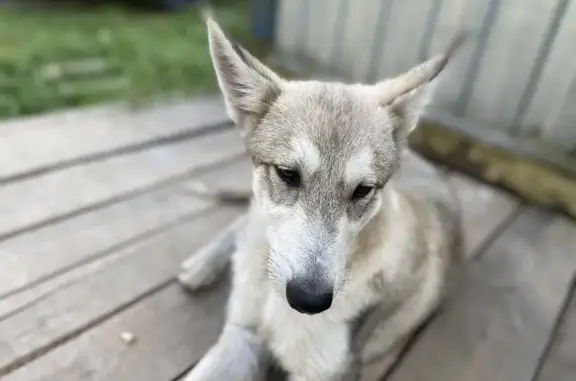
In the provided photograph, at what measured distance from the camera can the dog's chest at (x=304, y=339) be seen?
159cm

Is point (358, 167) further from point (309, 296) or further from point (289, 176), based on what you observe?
point (309, 296)

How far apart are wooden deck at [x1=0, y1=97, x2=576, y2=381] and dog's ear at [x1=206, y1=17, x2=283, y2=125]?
2.59 feet

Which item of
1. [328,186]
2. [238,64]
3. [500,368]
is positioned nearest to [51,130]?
[238,64]

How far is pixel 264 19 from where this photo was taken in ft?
12.4

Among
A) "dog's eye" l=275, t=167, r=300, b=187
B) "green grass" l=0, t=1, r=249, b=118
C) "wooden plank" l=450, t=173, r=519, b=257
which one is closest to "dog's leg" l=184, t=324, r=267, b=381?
"dog's eye" l=275, t=167, r=300, b=187

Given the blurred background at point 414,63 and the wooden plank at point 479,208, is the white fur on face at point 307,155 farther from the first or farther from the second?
the blurred background at point 414,63

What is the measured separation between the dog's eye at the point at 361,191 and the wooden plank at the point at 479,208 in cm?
114

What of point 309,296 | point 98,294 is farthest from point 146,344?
point 309,296

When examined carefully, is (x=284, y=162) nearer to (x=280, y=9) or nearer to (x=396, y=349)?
(x=396, y=349)

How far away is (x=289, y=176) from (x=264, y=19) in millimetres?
2592

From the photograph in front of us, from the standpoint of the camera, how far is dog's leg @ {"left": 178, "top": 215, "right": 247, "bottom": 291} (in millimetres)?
2014

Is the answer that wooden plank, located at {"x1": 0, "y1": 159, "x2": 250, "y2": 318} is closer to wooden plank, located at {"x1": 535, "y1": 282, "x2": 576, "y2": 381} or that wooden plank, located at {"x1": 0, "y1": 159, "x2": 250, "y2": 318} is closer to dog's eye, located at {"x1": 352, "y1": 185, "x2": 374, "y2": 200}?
dog's eye, located at {"x1": 352, "y1": 185, "x2": 374, "y2": 200}

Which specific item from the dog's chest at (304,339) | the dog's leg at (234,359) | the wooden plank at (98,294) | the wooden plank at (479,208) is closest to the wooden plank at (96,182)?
the wooden plank at (98,294)

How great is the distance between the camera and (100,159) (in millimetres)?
2670
